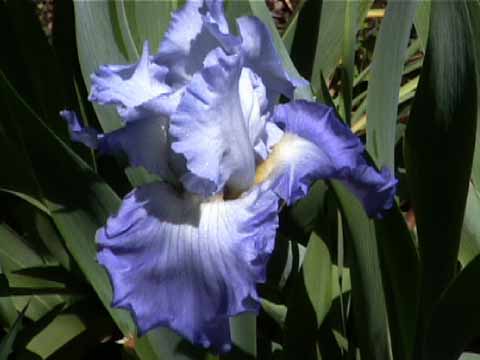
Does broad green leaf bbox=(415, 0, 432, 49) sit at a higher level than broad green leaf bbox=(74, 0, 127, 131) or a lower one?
lower

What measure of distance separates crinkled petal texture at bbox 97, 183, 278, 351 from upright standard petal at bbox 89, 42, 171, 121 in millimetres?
95

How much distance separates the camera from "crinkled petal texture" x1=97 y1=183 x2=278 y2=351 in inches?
24.6

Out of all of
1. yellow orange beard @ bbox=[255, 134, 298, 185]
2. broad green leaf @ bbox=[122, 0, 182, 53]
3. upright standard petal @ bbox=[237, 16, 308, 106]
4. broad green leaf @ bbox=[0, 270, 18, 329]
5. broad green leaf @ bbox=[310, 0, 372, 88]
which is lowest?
broad green leaf @ bbox=[0, 270, 18, 329]

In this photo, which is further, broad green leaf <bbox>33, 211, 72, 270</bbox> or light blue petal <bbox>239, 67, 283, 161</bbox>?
broad green leaf <bbox>33, 211, 72, 270</bbox>

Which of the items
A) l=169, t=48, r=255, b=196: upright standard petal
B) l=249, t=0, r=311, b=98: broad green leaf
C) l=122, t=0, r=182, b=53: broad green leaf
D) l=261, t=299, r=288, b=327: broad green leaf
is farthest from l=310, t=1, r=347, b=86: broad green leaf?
l=169, t=48, r=255, b=196: upright standard petal

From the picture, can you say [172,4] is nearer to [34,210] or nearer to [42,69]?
[42,69]

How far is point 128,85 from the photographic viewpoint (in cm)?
69

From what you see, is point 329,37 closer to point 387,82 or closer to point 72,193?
point 387,82

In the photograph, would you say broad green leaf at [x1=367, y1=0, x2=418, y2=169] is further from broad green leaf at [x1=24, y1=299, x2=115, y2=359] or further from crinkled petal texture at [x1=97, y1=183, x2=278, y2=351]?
broad green leaf at [x1=24, y1=299, x2=115, y2=359]

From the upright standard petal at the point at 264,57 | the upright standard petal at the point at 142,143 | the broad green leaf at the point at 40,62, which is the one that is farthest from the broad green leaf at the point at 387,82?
the broad green leaf at the point at 40,62

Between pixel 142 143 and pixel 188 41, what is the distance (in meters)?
0.10

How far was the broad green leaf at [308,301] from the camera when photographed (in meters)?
0.86

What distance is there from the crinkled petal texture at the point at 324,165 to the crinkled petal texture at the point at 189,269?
0.16ft

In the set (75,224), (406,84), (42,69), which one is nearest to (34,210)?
(42,69)
